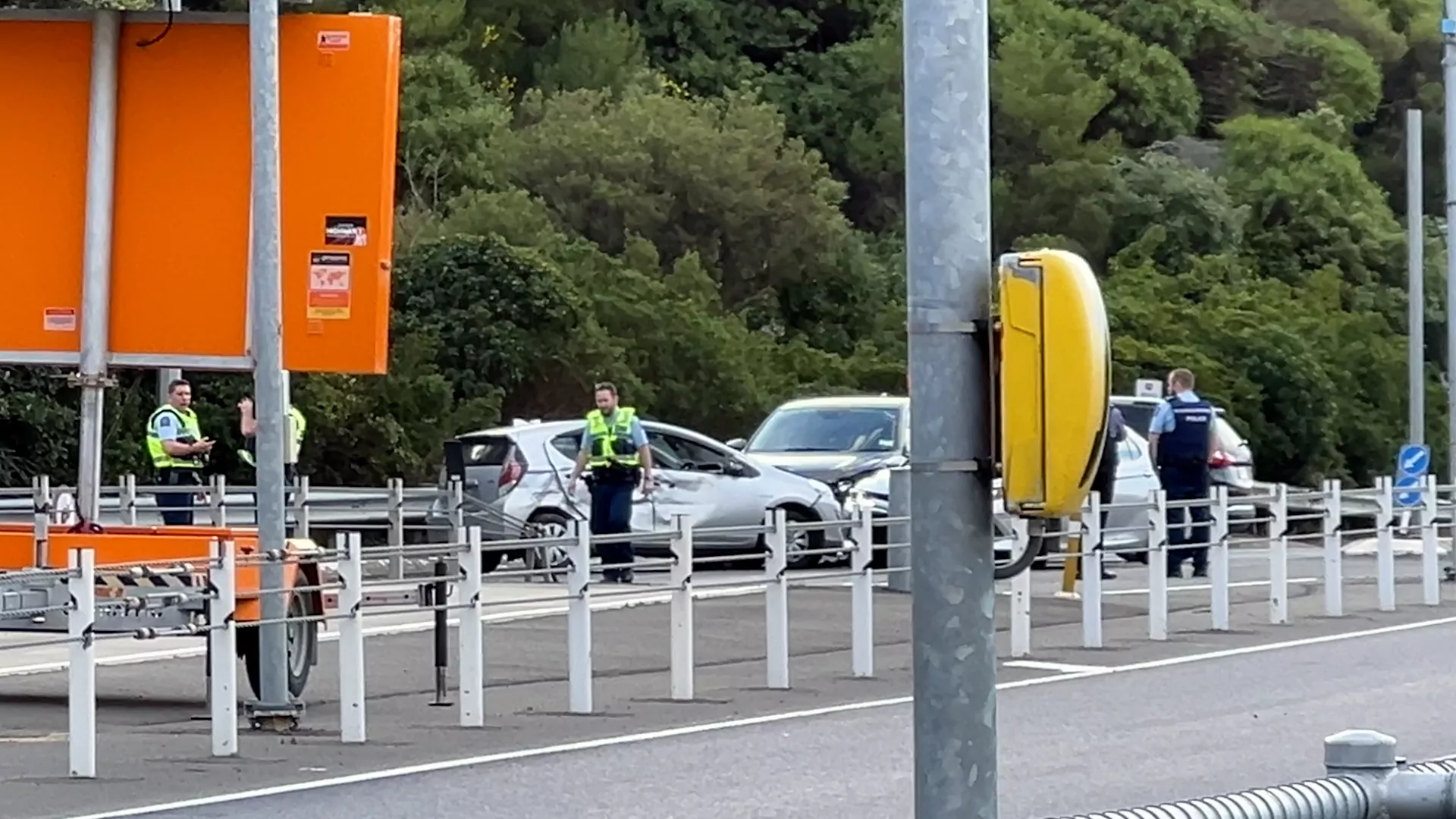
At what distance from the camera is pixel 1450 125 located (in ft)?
81.1

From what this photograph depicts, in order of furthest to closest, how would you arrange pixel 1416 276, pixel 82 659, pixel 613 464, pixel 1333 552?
1. pixel 1416 276
2. pixel 613 464
3. pixel 1333 552
4. pixel 82 659

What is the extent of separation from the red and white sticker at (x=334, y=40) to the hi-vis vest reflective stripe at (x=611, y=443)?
863 cm

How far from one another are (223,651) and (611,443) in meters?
10.3

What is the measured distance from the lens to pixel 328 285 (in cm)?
1409

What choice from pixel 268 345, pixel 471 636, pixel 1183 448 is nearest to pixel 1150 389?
pixel 1183 448

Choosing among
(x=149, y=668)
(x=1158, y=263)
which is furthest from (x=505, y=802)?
(x=1158, y=263)

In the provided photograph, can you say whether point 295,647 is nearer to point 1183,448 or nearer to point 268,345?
point 268,345

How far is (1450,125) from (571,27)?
33747mm

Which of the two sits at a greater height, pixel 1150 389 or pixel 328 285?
pixel 1150 389

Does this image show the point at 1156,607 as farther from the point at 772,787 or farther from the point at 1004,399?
the point at 1004,399

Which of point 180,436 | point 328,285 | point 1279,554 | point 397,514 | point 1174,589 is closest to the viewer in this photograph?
point 328,285

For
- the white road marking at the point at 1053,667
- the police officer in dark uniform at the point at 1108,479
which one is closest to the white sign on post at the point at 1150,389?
the police officer in dark uniform at the point at 1108,479

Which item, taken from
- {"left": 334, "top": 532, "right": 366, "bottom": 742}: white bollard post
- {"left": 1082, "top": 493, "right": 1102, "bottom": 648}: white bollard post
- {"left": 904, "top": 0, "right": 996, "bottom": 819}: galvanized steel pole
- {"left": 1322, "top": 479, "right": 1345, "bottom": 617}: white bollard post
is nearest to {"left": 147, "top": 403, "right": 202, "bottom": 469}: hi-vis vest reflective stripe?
{"left": 1082, "top": 493, "right": 1102, "bottom": 648}: white bollard post

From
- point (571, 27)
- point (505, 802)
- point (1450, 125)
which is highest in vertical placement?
point (571, 27)
